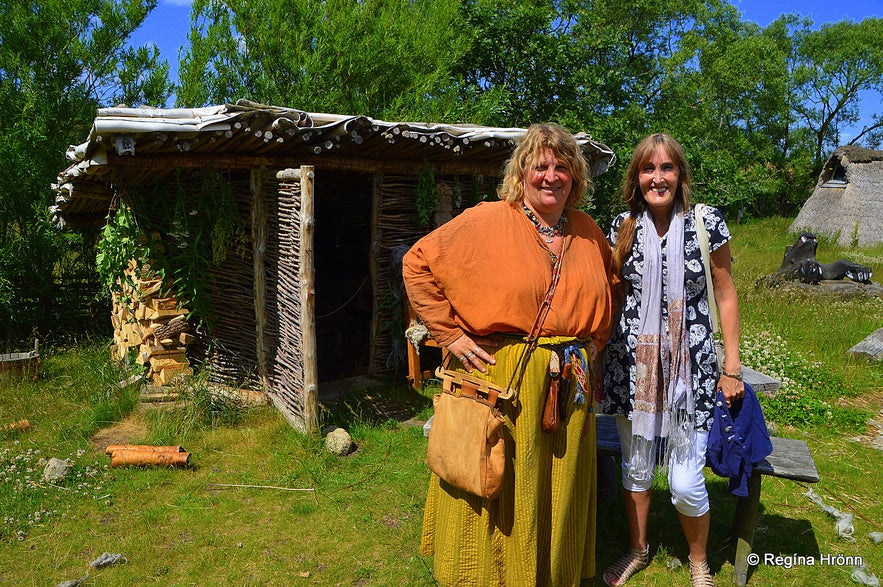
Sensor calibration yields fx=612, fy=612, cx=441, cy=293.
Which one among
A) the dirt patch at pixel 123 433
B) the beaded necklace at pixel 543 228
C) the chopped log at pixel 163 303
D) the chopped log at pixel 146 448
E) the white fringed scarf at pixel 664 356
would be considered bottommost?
the dirt patch at pixel 123 433

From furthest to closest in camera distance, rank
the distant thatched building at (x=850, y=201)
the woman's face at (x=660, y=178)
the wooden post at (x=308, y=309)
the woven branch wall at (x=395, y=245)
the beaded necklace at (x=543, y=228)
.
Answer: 1. the distant thatched building at (x=850, y=201)
2. the woven branch wall at (x=395, y=245)
3. the wooden post at (x=308, y=309)
4. the woman's face at (x=660, y=178)
5. the beaded necklace at (x=543, y=228)

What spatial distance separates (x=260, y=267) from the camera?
5.49 meters

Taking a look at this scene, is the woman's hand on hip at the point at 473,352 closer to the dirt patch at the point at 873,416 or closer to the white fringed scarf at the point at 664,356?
the white fringed scarf at the point at 664,356

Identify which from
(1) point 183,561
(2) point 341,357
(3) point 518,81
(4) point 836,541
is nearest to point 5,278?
(2) point 341,357

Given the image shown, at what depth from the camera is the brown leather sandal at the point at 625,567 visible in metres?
3.02

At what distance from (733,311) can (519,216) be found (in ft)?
3.46

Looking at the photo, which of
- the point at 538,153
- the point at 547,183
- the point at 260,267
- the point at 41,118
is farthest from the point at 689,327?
the point at 41,118

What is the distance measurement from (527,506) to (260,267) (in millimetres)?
3778

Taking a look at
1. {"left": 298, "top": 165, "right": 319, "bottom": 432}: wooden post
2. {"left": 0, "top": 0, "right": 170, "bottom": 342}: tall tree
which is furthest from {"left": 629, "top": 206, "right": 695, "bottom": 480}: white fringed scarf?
{"left": 0, "top": 0, "right": 170, "bottom": 342}: tall tree

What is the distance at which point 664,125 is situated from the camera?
47.7 feet

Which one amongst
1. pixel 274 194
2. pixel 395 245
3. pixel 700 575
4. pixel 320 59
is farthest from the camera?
pixel 320 59

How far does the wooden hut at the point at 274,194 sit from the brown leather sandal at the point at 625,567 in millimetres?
2596

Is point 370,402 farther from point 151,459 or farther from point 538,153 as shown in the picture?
point 538,153

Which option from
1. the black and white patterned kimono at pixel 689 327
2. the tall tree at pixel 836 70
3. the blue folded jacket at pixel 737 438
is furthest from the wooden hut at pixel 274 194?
the tall tree at pixel 836 70
